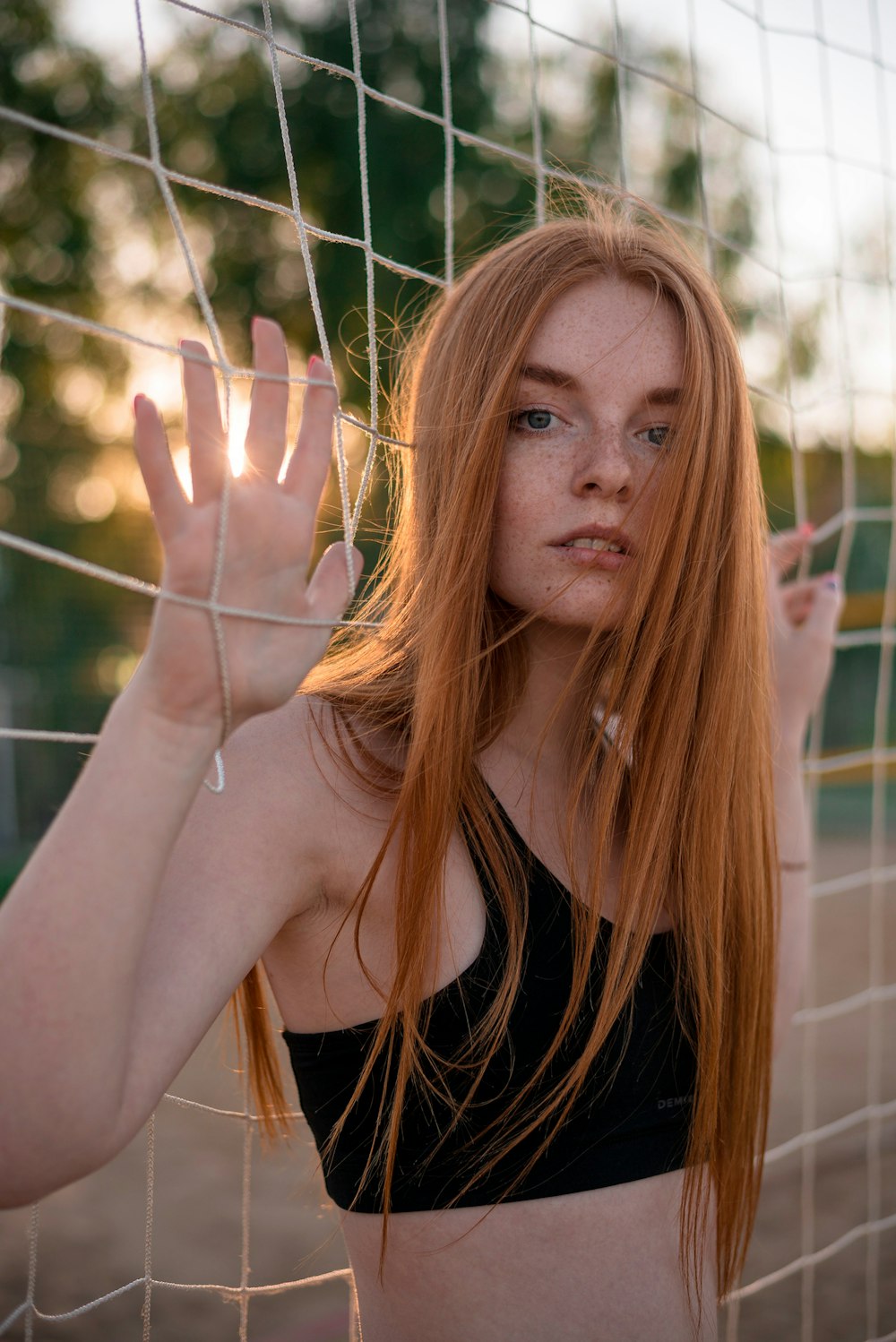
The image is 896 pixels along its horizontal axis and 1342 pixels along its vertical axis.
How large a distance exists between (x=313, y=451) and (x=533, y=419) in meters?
0.39

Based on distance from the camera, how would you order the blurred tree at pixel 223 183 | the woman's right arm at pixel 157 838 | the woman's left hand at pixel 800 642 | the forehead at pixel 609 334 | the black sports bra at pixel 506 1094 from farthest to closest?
1. the blurred tree at pixel 223 183
2. the woman's left hand at pixel 800 642
3. the forehead at pixel 609 334
4. the black sports bra at pixel 506 1094
5. the woman's right arm at pixel 157 838

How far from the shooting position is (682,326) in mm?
1112

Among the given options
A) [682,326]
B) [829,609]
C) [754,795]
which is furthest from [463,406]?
[829,609]

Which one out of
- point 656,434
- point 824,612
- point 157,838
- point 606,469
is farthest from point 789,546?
point 157,838

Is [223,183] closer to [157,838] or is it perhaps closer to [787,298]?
[787,298]

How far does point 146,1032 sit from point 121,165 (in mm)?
8077

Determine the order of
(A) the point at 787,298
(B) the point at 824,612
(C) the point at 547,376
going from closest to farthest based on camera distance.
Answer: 1. (C) the point at 547,376
2. (B) the point at 824,612
3. (A) the point at 787,298

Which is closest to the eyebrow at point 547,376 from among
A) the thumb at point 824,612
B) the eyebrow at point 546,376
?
the eyebrow at point 546,376

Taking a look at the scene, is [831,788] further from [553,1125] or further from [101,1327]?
[553,1125]

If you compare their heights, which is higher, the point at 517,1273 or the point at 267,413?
the point at 267,413

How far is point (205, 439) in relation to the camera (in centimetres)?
68

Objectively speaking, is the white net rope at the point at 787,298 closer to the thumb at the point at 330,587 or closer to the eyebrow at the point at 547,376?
the thumb at the point at 330,587

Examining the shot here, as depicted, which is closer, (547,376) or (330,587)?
(330,587)

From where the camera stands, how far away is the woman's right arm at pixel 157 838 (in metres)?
0.63
